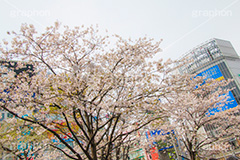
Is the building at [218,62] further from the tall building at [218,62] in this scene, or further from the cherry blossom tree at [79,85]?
the cherry blossom tree at [79,85]

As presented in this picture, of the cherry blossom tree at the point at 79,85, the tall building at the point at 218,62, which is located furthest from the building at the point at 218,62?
the cherry blossom tree at the point at 79,85

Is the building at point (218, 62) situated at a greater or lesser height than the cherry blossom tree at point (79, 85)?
greater

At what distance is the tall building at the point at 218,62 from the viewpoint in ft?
254

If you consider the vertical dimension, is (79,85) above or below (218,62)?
below

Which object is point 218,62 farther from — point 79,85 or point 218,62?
point 79,85

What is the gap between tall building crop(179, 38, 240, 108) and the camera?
77.6 meters

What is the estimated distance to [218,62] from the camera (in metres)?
82.5

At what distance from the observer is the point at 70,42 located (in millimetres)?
6953

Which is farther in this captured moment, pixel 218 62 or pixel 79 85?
pixel 218 62

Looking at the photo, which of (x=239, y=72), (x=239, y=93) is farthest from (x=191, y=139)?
(x=239, y=72)

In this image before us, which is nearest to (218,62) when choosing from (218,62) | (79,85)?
(218,62)

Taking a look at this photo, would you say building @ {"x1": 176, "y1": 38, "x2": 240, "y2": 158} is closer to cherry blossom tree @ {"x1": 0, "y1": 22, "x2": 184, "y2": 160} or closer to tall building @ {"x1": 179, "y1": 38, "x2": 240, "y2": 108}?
tall building @ {"x1": 179, "y1": 38, "x2": 240, "y2": 108}

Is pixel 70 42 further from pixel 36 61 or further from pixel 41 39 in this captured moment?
pixel 36 61

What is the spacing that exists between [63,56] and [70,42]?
0.78 m
